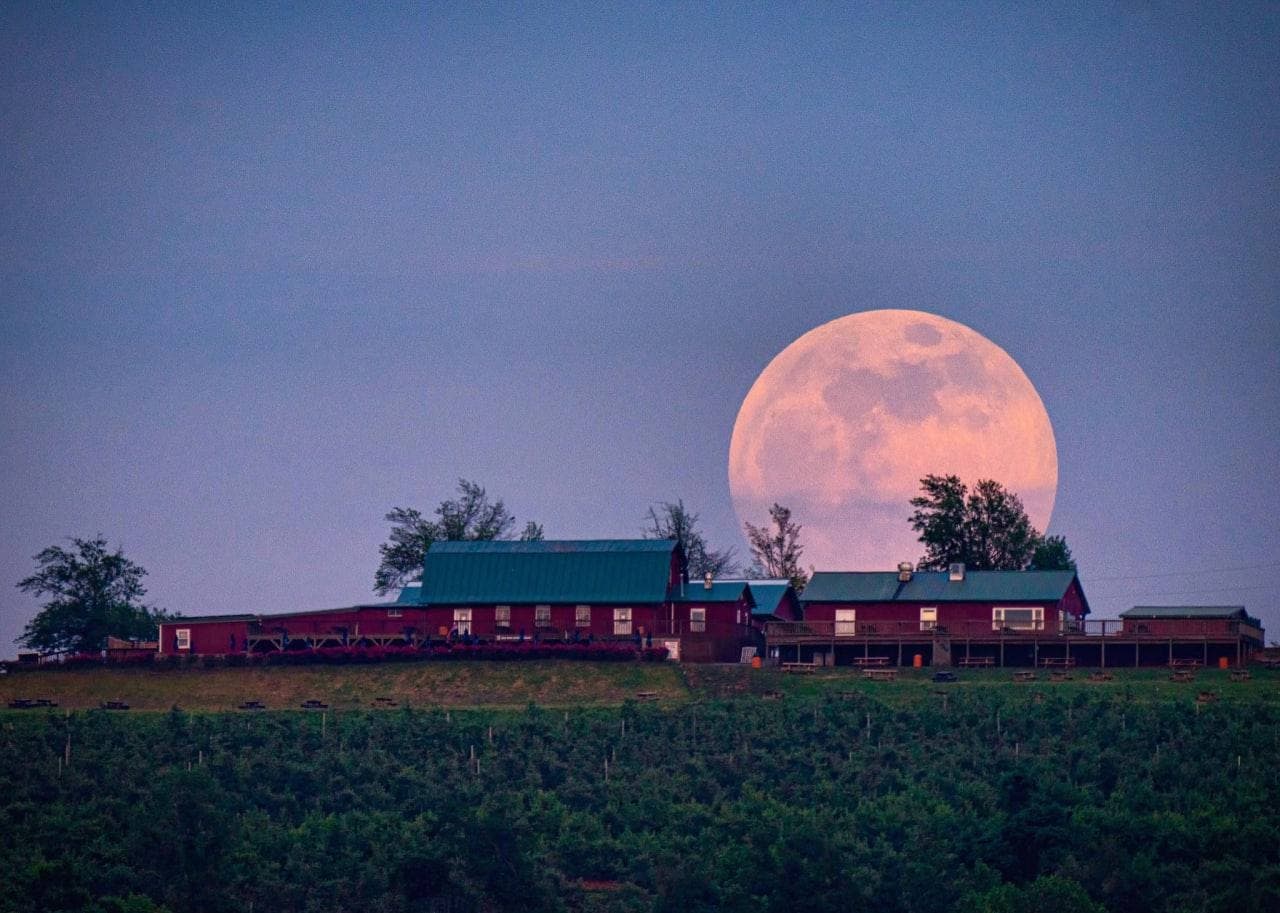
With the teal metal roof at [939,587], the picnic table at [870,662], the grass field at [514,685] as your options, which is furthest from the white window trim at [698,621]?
the grass field at [514,685]

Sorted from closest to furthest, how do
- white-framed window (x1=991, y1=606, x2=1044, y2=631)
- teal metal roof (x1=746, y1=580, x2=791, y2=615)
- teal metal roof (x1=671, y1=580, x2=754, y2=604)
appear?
white-framed window (x1=991, y1=606, x2=1044, y2=631) < teal metal roof (x1=671, y1=580, x2=754, y2=604) < teal metal roof (x1=746, y1=580, x2=791, y2=615)

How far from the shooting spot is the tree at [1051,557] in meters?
127

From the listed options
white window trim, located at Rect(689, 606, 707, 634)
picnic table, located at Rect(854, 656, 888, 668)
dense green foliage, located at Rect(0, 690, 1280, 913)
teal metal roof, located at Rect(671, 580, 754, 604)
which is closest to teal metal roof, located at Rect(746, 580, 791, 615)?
teal metal roof, located at Rect(671, 580, 754, 604)

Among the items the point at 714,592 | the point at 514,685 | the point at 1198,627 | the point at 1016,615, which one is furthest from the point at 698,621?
the point at 1198,627

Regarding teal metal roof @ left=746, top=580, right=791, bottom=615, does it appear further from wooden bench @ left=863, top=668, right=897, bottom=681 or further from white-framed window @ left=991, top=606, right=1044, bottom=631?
wooden bench @ left=863, top=668, right=897, bottom=681

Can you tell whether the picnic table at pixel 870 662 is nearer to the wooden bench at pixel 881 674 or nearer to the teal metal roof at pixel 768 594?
the wooden bench at pixel 881 674

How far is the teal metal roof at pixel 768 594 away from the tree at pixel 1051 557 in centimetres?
1415

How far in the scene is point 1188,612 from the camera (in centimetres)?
10975

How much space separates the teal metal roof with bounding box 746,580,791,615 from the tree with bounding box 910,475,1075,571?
28.9ft

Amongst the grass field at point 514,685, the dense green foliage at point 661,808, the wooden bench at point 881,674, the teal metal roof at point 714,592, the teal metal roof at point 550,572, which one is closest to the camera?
the dense green foliage at point 661,808

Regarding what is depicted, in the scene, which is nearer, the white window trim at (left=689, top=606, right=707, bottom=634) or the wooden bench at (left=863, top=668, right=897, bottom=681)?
the wooden bench at (left=863, top=668, right=897, bottom=681)

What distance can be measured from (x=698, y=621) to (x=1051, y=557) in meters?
26.2

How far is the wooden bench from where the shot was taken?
10069 centimetres

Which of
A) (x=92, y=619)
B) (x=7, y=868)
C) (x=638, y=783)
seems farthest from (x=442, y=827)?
(x=92, y=619)
